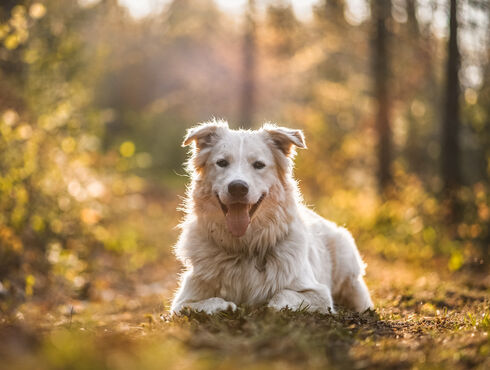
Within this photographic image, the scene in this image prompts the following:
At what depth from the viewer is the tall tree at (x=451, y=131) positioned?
11.8 meters

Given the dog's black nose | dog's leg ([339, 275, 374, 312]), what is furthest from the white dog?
dog's leg ([339, 275, 374, 312])

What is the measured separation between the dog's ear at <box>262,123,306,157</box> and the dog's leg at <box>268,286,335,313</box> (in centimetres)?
154

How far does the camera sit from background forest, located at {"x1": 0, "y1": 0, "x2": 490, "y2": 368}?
754 centimetres

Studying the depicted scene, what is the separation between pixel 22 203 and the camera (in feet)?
24.7

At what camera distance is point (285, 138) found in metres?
5.63

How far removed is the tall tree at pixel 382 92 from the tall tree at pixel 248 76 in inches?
415

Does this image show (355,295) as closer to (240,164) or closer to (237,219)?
(237,219)

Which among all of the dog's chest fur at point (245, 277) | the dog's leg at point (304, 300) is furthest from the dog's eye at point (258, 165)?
the dog's leg at point (304, 300)

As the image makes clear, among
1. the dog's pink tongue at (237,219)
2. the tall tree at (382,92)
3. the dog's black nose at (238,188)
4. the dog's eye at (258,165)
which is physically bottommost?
the dog's pink tongue at (237,219)

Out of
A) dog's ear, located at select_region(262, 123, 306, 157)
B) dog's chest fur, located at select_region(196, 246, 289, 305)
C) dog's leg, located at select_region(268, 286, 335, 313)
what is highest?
dog's ear, located at select_region(262, 123, 306, 157)

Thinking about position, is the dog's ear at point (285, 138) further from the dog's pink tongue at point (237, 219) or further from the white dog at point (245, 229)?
the dog's pink tongue at point (237, 219)

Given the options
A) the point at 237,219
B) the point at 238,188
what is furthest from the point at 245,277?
the point at 238,188

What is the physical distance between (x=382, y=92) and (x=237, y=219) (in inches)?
501

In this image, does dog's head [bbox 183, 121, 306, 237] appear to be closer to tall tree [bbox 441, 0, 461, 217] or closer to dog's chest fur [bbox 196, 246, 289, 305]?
dog's chest fur [bbox 196, 246, 289, 305]
